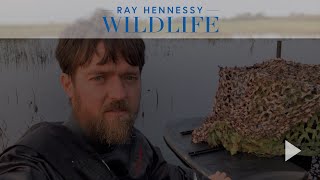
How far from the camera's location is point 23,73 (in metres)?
7.13

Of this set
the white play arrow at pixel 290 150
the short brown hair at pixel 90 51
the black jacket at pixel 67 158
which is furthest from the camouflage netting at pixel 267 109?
the short brown hair at pixel 90 51

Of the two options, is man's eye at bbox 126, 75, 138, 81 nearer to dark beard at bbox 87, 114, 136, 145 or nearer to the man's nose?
the man's nose

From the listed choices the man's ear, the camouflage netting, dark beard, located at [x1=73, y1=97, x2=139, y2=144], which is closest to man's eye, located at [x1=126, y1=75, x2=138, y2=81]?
dark beard, located at [x1=73, y1=97, x2=139, y2=144]

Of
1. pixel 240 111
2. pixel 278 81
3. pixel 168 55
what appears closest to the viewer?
pixel 278 81

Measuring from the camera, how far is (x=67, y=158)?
182cm

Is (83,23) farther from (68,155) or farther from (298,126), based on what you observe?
(298,126)

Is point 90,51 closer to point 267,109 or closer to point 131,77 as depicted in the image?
point 131,77

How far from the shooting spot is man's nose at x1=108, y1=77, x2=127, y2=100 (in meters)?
1.91

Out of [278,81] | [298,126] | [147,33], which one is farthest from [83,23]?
[298,126]

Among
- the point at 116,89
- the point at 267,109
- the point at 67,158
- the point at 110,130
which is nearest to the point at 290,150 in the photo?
the point at 267,109

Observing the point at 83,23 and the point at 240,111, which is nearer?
the point at 83,23

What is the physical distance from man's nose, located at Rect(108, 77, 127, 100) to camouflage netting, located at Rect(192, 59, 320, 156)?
202cm

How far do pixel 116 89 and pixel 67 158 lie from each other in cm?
38

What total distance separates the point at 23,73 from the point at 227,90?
14.0 ft
